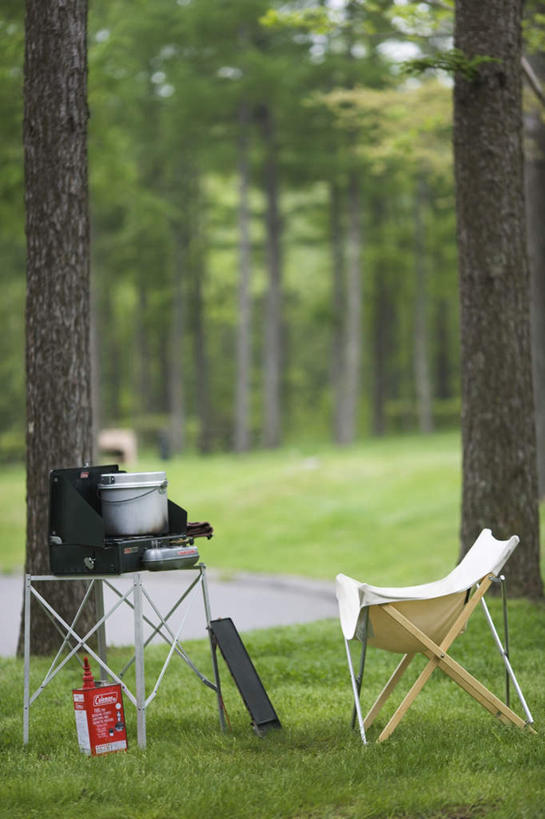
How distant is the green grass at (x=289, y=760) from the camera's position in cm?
407

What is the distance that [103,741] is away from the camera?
4844mm

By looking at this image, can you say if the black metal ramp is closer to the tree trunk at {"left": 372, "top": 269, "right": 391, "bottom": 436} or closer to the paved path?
the paved path

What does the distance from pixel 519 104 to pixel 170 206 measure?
66.6 ft

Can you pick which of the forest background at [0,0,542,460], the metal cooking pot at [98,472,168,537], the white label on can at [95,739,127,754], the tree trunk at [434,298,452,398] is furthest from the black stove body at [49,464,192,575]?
the tree trunk at [434,298,452,398]

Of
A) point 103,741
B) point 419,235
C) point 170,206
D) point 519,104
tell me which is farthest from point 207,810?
point 419,235

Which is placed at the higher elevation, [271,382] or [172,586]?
[271,382]

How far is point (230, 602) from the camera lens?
11336mm

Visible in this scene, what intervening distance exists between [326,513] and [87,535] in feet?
39.6

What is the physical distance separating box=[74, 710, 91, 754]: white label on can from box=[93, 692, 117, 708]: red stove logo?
7cm

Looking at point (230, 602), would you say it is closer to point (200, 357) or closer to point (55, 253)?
point (55, 253)

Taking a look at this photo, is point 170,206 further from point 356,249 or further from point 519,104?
point 519,104

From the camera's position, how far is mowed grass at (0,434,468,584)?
13977 millimetres

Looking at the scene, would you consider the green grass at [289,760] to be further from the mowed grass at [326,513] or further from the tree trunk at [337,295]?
the tree trunk at [337,295]

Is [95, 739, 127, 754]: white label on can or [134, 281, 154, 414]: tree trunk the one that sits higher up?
[134, 281, 154, 414]: tree trunk
